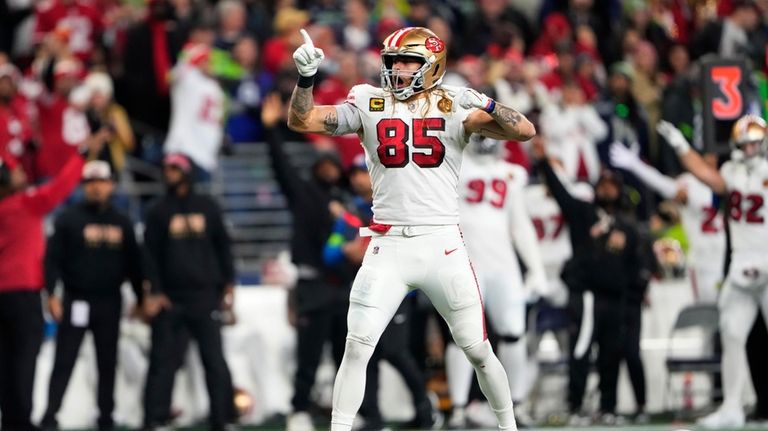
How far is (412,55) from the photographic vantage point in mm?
9039

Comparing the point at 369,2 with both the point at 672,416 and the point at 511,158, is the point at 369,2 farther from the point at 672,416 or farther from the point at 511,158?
the point at 672,416

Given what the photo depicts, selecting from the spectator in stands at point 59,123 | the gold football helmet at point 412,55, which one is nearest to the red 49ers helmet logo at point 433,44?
the gold football helmet at point 412,55

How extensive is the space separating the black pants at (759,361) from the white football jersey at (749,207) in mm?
817

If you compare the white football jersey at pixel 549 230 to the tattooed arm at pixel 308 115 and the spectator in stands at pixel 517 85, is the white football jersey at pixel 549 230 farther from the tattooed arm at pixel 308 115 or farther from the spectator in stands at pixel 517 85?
the tattooed arm at pixel 308 115

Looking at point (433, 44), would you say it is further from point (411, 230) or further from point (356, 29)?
point (356, 29)

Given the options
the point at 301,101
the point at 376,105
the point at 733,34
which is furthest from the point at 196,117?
the point at 301,101

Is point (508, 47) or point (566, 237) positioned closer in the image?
point (566, 237)

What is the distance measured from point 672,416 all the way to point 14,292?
5.46 meters

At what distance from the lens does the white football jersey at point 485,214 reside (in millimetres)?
12789

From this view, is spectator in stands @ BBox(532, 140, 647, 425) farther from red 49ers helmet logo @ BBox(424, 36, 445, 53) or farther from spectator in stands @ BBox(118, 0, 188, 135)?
spectator in stands @ BBox(118, 0, 188, 135)

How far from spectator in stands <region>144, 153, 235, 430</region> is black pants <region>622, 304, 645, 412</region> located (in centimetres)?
321

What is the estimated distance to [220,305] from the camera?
13.2 metres

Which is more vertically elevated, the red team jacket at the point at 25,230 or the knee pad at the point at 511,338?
the red team jacket at the point at 25,230

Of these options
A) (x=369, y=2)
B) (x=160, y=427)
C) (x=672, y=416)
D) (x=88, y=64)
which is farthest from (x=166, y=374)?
(x=369, y=2)
